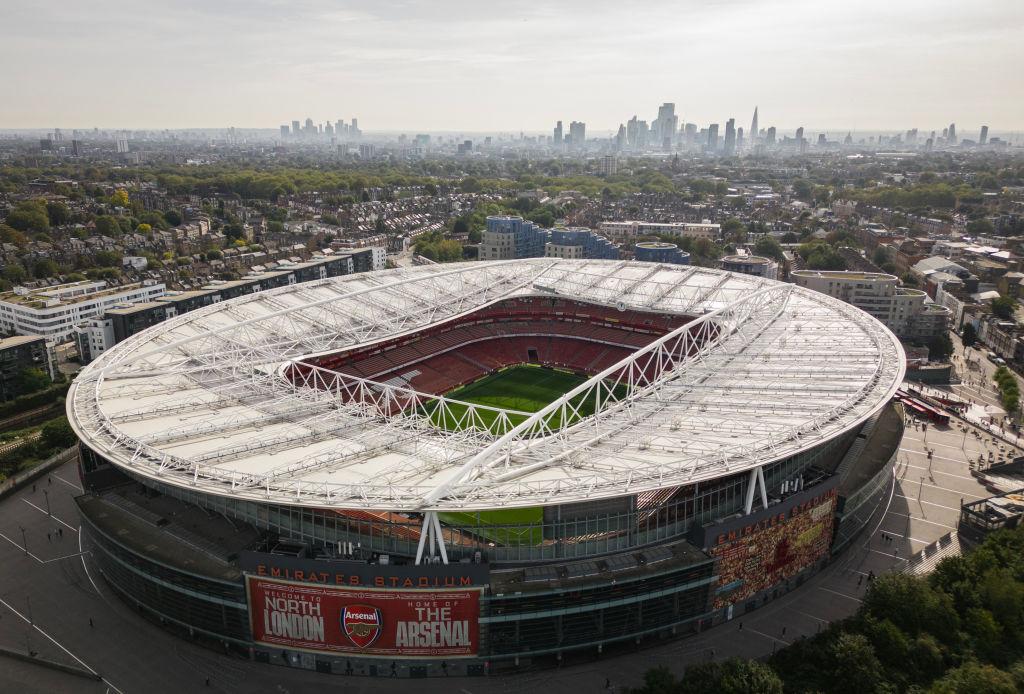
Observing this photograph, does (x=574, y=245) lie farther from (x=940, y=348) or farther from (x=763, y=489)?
(x=763, y=489)

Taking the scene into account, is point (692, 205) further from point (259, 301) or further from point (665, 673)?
point (665, 673)

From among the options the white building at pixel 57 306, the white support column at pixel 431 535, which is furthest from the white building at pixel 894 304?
the white building at pixel 57 306

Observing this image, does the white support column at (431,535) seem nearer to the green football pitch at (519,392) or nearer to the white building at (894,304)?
the green football pitch at (519,392)

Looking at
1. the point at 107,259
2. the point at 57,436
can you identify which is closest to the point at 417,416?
the point at 57,436

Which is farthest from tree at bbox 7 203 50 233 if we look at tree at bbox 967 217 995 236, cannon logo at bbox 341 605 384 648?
tree at bbox 967 217 995 236

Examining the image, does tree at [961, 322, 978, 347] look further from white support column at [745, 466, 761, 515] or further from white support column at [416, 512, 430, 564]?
white support column at [416, 512, 430, 564]

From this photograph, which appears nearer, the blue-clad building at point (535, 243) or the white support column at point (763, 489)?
the white support column at point (763, 489)

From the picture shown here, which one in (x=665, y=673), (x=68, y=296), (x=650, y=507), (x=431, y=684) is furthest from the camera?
(x=68, y=296)

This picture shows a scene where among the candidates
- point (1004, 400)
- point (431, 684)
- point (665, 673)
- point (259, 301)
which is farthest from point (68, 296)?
point (1004, 400)
